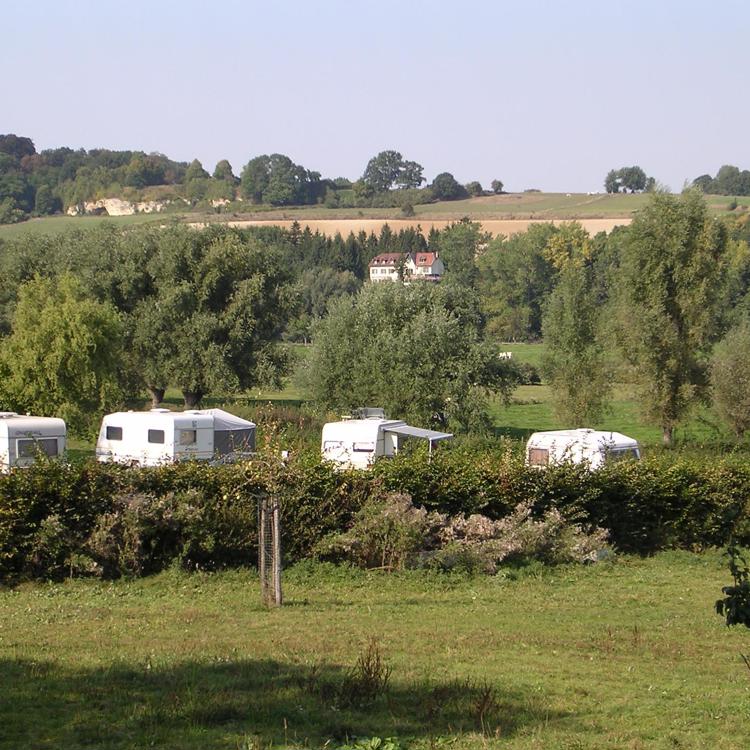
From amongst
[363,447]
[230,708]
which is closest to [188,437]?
[363,447]

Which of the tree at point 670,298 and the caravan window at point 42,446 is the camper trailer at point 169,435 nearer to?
the caravan window at point 42,446

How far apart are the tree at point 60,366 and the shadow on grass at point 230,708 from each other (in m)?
23.3

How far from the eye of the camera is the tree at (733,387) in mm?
36312

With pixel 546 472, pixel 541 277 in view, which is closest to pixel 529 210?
pixel 541 277

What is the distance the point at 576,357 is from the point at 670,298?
3.89 meters

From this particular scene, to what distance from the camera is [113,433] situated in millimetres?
26656

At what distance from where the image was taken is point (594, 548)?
16859mm

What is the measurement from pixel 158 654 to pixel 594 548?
30.8 ft

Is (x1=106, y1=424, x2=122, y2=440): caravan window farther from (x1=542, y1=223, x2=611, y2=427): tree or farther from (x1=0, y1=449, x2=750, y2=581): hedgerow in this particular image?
(x1=542, y1=223, x2=611, y2=427): tree

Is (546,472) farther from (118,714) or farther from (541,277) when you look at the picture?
(541,277)

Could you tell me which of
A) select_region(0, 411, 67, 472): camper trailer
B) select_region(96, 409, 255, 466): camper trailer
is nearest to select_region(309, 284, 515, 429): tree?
select_region(96, 409, 255, 466): camper trailer

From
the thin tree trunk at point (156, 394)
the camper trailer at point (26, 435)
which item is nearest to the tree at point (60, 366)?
the camper trailer at point (26, 435)

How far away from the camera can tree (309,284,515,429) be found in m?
33.9

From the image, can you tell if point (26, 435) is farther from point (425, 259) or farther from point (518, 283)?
point (425, 259)
